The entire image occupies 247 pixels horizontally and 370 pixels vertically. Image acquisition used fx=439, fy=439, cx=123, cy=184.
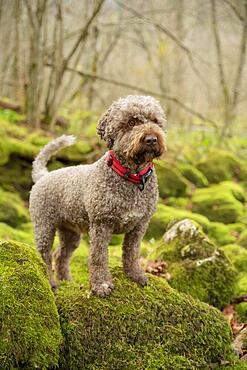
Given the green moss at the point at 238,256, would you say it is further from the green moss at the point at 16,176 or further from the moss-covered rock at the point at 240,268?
the green moss at the point at 16,176

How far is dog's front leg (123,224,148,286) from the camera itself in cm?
406

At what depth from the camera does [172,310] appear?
402cm

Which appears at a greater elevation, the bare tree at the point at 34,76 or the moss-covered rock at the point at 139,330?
the bare tree at the point at 34,76

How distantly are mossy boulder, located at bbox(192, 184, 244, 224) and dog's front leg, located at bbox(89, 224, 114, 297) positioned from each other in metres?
6.45

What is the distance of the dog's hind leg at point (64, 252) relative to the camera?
5.07 meters

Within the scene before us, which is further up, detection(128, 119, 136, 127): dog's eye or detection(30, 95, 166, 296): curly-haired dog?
detection(128, 119, 136, 127): dog's eye

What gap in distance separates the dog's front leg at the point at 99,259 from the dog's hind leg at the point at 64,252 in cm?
121

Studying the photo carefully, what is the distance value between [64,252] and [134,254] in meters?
1.22

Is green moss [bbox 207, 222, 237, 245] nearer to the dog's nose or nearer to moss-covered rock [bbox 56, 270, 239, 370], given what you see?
moss-covered rock [bbox 56, 270, 239, 370]

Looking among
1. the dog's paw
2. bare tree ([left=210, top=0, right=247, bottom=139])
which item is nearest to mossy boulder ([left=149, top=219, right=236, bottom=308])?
the dog's paw

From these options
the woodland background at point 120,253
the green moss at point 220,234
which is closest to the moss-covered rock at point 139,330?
the woodland background at point 120,253

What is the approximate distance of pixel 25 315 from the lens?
3121 mm

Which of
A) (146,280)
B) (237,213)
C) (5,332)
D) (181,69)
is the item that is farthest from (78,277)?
(181,69)

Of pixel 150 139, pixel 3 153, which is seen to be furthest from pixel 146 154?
pixel 3 153
